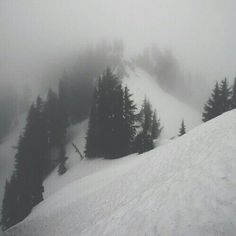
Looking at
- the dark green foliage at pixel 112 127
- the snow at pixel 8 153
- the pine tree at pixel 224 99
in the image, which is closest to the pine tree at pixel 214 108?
the pine tree at pixel 224 99

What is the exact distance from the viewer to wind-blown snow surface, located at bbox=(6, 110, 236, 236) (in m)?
6.44

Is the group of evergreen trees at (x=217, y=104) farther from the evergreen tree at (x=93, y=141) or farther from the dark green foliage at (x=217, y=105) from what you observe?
the evergreen tree at (x=93, y=141)

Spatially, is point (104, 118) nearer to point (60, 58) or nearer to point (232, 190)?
point (232, 190)

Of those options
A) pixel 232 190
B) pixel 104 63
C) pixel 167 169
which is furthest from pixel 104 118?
pixel 104 63

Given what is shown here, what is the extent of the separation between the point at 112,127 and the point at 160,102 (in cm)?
4608

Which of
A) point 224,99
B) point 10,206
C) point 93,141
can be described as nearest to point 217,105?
point 224,99

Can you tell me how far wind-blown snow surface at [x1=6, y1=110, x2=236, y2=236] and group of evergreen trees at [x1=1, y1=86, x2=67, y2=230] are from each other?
1730 centimetres

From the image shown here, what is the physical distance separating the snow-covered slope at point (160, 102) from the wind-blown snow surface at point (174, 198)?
174ft

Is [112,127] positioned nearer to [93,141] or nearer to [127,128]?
[127,128]

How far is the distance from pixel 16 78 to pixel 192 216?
415 feet

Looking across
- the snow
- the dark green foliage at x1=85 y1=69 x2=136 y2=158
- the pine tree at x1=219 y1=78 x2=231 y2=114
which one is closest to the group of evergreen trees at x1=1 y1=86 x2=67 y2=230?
the dark green foliage at x1=85 y1=69 x2=136 y2=158

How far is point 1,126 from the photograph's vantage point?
314 ft

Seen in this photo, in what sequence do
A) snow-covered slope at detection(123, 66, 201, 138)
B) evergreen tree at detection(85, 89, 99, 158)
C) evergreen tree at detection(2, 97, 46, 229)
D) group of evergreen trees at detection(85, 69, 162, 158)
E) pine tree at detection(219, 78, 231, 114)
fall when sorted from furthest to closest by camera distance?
snow-covered slope at detection(123, 66, 201, 138), pine tree at detection(219, 78, 231, 114), evergreen tree at detection(85, 89, 99, 158), group of evergreen trees at detection(85, 69, 162, 158), evergreen tree at detection(2, 97, 46, 229)

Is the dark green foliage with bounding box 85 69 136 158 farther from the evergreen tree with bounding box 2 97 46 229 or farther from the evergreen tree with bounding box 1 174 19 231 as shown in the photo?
the evergreen tree with bounding box 1 174 19 231
